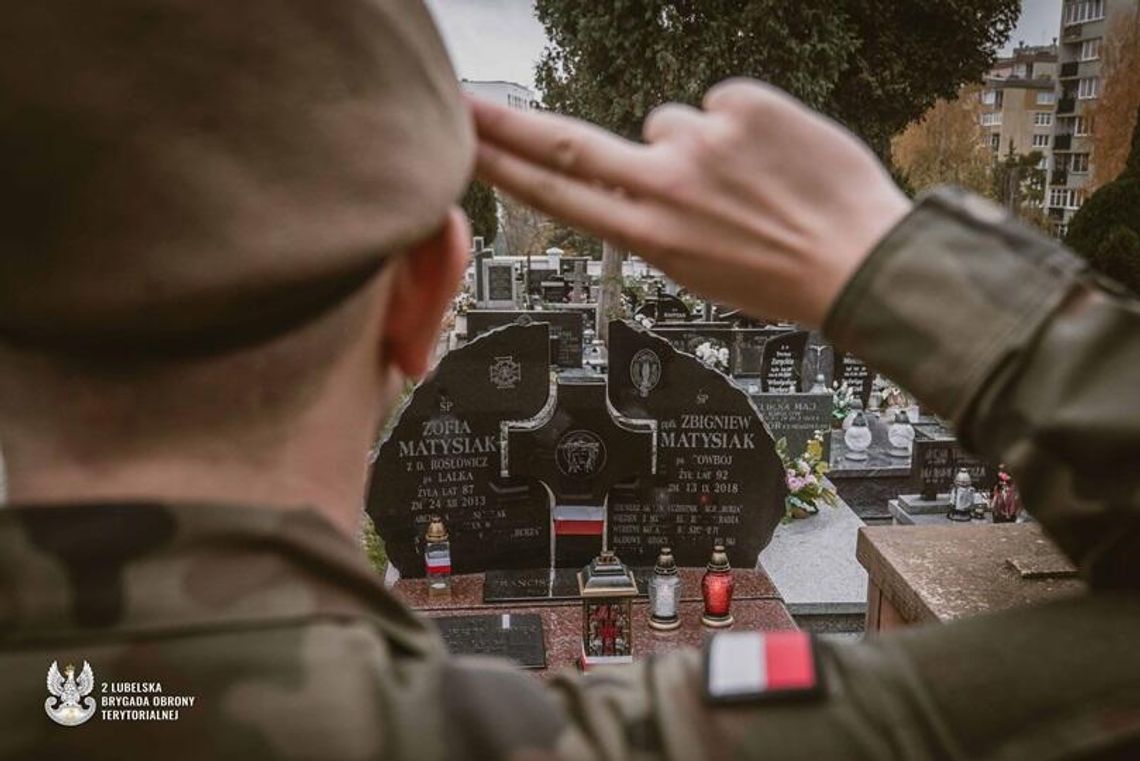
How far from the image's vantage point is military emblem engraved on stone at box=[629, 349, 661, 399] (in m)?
6.61

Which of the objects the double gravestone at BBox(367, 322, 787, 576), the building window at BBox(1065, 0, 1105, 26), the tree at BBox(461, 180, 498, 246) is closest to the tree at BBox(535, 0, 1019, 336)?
the tree at BBox(461, 180, 498, 246)

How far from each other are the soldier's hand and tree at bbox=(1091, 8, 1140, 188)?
31004 millimetres

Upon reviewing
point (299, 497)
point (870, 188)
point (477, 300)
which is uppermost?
point (870, 188)

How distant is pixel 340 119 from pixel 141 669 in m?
0.50

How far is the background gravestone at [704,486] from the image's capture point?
6.47m

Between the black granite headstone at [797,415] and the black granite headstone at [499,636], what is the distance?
4.71 meters

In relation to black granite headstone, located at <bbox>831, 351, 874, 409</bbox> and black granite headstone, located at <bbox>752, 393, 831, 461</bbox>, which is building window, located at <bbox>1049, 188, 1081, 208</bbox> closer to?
black granite headstone, located at <bbox>831, 351, 874, 409</bbox>

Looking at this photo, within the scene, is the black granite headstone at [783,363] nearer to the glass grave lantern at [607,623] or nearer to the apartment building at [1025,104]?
the glass grave lantern at [607,623]

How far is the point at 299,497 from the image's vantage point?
37.5 inches

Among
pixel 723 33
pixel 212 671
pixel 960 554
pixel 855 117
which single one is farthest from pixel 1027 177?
pixel 212 671

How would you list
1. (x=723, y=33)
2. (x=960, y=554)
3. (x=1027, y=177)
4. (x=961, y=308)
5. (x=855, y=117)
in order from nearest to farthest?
(x=961, y=308) → (x=960, y=554) → (x=723, y=33) → (x=855, y=117) → (x=1027, y=177)

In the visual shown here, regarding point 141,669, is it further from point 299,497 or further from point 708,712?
point 708,712

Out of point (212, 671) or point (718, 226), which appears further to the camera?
point (718, 226)

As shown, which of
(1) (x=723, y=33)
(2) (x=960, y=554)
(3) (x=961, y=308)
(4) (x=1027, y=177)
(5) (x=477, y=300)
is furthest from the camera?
(4) (x=1027, y=177)
